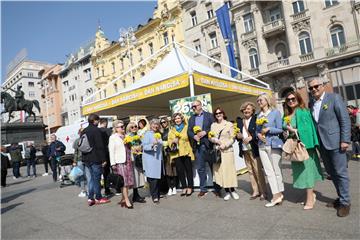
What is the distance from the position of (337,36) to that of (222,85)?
19870 mm

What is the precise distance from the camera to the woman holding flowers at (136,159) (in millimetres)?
5812

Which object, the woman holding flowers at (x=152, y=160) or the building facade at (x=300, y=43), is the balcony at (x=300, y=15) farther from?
the woman holding flowers at (x=152, y=160)

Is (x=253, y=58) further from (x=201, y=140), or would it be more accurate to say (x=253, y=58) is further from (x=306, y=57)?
(x=201, y=140)

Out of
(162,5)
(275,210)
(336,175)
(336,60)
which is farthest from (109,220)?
(162,5)

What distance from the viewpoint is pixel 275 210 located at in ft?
13.9

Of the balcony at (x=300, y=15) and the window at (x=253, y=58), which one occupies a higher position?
the balcony at (x=300, y=15)

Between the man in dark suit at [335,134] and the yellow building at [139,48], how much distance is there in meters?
25.3

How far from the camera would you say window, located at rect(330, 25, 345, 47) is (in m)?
22.4

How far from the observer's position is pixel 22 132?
78.0ft

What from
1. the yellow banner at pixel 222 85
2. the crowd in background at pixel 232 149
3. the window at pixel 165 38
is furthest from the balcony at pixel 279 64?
the crowd in background at pixel 232 149

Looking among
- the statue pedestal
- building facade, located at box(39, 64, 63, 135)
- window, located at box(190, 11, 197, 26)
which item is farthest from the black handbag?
building facade, located at box(39, 64, 63, 135)

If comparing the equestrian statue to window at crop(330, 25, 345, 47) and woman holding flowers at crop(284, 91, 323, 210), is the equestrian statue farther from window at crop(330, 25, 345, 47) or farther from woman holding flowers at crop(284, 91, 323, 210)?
window at crop(330, 25, 345, 47)

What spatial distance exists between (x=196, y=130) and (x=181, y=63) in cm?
396

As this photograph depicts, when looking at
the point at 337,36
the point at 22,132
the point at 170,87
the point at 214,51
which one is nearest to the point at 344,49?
the point at 337,36
